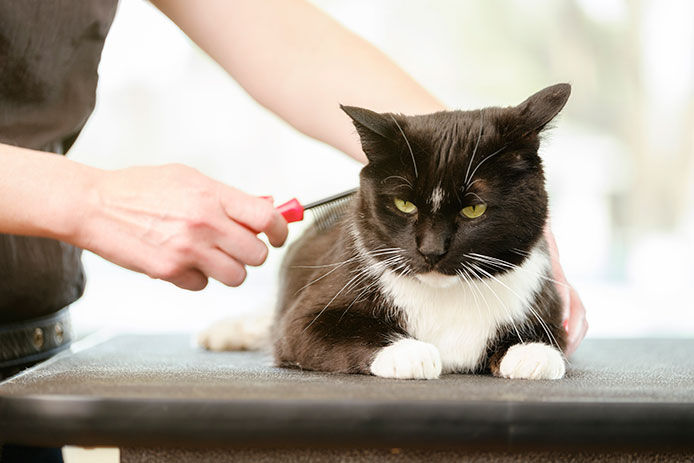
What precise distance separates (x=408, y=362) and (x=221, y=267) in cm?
29

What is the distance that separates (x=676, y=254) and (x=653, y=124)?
750 mm

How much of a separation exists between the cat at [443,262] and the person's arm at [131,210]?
11.1 inches

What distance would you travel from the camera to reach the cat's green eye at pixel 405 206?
1.10 metres

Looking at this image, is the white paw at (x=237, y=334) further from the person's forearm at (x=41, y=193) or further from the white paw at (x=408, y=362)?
the person's forearm at (x=41, y=193)

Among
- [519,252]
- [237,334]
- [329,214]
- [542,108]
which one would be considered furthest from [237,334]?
[542,108]

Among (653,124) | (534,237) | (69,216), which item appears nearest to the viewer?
Result: (69,216)

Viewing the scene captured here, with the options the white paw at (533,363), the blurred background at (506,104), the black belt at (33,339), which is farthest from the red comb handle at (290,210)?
the blurred background at (506,104)

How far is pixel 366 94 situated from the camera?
133 centimetres

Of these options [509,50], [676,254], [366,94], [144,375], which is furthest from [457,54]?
[144,375]

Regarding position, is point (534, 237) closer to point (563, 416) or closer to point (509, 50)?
point (563, 416)

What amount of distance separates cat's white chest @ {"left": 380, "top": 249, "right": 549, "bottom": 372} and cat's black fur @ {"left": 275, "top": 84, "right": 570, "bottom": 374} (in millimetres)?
18

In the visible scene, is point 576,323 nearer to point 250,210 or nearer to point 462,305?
point 462,305

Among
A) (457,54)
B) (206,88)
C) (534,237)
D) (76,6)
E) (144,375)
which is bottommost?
(144,375)

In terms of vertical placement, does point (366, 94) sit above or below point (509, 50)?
below
